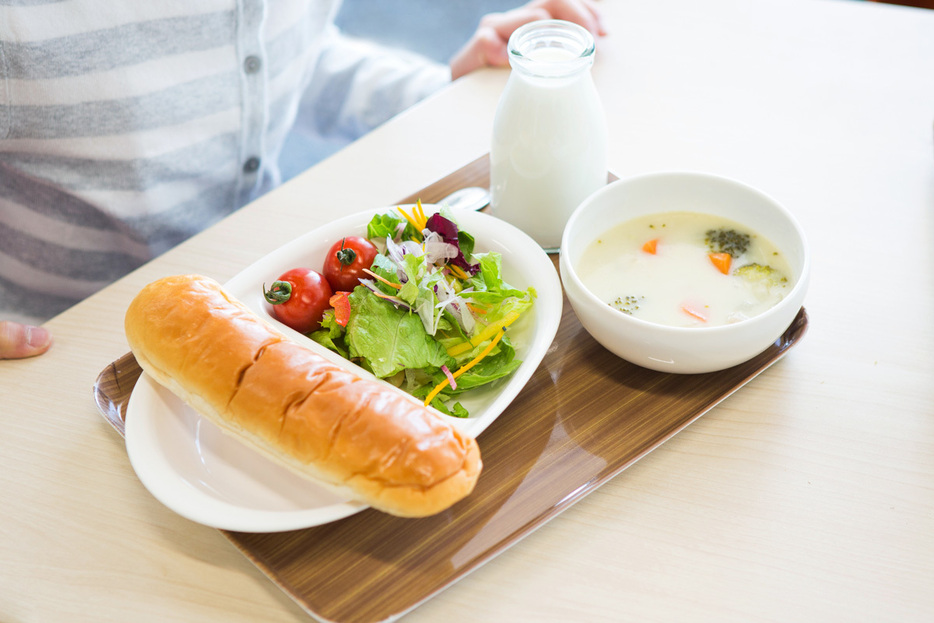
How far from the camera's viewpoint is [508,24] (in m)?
1.77

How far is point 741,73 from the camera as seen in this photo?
1.77 metres

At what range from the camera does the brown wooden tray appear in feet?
2.84

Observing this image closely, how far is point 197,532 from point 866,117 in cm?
158

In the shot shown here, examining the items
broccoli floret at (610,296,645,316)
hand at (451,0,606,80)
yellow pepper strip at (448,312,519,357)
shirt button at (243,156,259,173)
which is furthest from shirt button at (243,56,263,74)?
broccoli floret at (610,296,645,316)

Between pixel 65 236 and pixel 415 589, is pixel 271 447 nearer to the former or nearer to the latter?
pixel 415 589

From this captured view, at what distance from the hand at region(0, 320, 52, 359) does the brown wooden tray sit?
162 mm

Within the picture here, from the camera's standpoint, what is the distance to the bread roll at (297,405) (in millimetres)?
844

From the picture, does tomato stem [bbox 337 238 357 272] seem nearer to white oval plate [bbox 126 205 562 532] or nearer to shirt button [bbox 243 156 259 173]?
white oval plate [bbox 126 205 562 532]

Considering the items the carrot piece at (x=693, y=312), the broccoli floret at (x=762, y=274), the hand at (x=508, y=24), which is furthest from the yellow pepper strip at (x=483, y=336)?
the hand at (x=508, y=24)

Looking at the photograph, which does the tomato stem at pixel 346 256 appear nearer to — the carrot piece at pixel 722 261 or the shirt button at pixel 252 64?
the carrot piece at pixel 722 261

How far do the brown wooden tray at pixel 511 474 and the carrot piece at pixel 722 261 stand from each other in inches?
5.6

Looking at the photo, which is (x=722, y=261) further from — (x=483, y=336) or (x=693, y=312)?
(x=483, y=336)

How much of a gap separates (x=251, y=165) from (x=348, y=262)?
762 mm

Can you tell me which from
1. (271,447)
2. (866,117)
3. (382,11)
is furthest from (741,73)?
(382,11)
